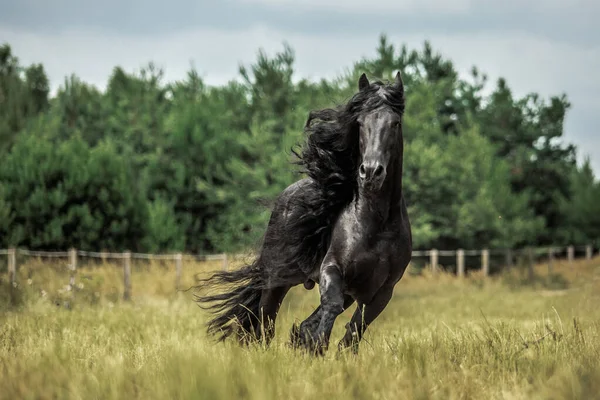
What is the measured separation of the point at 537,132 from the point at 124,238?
34.6 m

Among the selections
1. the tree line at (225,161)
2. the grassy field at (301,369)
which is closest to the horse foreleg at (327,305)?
the grassy field at (301,369)

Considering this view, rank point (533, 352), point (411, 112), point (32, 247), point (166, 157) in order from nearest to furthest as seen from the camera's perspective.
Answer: point (533, 352)
point (32, 247)
point (411, 112)
point (166, 157)

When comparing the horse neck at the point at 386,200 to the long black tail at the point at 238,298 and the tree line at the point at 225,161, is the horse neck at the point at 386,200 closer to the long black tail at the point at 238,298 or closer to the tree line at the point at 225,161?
the long black tail at the point at 238,298

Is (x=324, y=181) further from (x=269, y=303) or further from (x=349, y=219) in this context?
(x=269, y=303)

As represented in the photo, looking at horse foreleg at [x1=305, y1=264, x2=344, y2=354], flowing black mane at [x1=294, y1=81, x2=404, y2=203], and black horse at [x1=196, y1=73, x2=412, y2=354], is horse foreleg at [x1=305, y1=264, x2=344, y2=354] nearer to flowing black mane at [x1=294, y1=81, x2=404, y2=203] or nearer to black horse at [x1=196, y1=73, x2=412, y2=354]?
black horse at [x1=196, y1=73, x2=412, y2=354]

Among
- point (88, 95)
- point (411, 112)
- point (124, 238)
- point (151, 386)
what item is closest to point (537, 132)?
point (411, 112)

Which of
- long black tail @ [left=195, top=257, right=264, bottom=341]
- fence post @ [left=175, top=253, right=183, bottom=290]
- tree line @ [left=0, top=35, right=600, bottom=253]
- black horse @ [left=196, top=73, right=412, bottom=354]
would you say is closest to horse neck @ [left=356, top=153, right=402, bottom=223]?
black horse @ [left=196, top=73, right=412, bottom=354]

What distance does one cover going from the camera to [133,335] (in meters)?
8.56

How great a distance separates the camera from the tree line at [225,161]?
29375 millimetres

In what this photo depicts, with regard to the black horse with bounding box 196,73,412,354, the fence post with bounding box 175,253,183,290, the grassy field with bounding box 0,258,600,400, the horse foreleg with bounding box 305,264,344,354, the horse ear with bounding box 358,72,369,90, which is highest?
the horse ear with bounding box 358,72,369,90

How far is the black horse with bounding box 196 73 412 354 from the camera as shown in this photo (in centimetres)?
637

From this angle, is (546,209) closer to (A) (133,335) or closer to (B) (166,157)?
(B) (166,157)

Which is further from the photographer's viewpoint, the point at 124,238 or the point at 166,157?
the point at 166,157

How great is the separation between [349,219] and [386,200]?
1.20 ft
